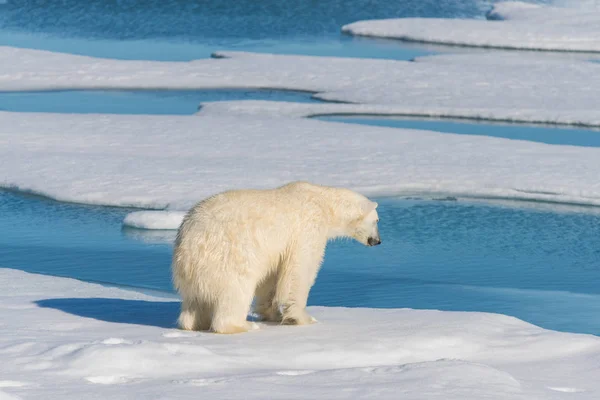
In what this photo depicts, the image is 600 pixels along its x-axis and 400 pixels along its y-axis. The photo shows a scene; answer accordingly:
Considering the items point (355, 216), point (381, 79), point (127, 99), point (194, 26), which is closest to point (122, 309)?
point (355, 216)

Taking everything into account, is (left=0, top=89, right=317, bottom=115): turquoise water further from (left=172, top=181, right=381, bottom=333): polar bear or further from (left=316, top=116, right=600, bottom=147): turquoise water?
(left=172, top=181, right=381, bottom=333): polar bear

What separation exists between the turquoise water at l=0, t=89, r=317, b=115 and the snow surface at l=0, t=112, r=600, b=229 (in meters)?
1.52

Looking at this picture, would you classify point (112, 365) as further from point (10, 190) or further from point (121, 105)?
point (121, 105)

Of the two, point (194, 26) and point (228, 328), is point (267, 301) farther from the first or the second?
point (194, 26)

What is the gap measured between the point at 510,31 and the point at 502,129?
8.84m

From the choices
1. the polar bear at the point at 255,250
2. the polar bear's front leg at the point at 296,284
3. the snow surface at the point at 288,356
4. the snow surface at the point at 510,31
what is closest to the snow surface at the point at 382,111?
the snow surface at the point at 510,31

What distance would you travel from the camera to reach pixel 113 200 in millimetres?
8234

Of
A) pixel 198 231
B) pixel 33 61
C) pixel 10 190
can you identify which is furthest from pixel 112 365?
pixel 33 61

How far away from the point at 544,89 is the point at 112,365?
1156 cm

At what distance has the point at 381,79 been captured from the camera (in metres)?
14.9

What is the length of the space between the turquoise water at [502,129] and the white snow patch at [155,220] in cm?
516

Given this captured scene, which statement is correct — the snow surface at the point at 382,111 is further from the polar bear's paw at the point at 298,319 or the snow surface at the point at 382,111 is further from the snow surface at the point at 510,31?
the polar bear's paw at the point at 298,319

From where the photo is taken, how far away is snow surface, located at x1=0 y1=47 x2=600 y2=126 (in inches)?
513

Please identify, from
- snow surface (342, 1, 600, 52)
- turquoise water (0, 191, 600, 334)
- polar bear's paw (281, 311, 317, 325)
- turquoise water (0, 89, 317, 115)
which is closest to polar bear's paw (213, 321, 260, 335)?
polar bear's paw (281, 311, 317, 325)
